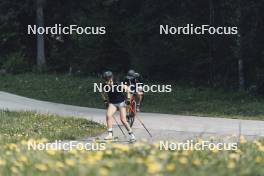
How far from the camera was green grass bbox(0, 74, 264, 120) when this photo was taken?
20239 mm

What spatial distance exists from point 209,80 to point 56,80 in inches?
300

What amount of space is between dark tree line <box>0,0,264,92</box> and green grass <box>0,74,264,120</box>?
4.65 ft

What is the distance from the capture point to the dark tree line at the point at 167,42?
2461 centimetres

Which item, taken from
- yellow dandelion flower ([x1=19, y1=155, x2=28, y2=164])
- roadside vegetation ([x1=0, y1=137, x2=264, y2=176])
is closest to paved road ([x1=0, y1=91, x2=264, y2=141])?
roadside vegetation ([x1=0, y1=137, x2=264, y2=176])

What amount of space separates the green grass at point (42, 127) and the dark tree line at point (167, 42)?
31.5 ft

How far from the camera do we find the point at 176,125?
16.5 meters

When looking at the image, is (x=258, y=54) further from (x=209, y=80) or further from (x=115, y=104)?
(x=115, y=104)

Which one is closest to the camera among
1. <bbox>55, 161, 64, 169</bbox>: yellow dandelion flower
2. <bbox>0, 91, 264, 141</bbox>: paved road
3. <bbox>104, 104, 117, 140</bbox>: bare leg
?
<bbox>55, 161, 64, 169</bbox>: yellow dandelion flower

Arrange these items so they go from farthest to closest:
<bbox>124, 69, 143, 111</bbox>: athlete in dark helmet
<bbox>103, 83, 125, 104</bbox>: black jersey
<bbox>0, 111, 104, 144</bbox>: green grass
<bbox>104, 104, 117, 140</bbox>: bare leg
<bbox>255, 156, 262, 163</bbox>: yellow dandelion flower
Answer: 1. <bbox>124, 69, 143, 111</bbox>: athlete in dark helmet
2. <bbox>0, 111, 104, 144</bbox>: green grass
3. <bbox>103, 83, 125, 104</bbox>: black jersey
4. <bbox>104, 104, 117, 140</bbox>: bare leg
5. <bbox>255, 156, 262, 163</bbox>: yellow dandelion flower

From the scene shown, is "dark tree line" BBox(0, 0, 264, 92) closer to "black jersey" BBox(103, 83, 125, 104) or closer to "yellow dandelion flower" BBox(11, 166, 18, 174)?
"black jersey" BBox(103, 83, 125, 104)

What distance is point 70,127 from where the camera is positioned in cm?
1565

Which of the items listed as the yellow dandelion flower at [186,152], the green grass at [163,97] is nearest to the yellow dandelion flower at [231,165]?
the yellow dandelion flower at [186,152]

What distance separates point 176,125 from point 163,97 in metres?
8.01

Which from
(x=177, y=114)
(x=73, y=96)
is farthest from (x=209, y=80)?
(x=177, y=114)
